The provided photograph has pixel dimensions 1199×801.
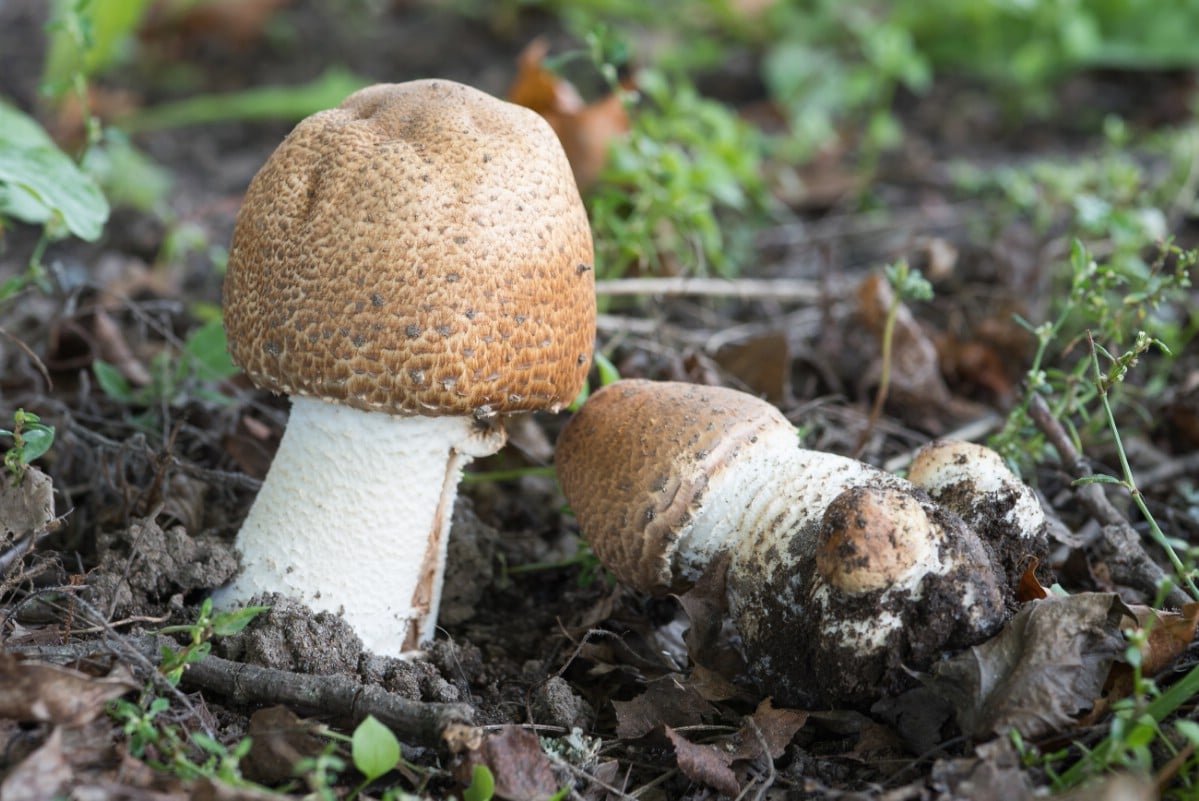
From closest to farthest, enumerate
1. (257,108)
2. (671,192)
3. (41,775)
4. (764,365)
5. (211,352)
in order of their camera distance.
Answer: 1. (41,775)
2. (211,352)
3. (764,365)
4. (671,192)
5. (257,108)

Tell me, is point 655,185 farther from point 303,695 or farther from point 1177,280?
point 303,695

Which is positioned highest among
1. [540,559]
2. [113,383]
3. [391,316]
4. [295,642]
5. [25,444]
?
[391,316]

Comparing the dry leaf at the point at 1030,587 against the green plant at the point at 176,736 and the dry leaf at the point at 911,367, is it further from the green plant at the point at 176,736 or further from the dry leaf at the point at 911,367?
the green plant at the point at 176,736

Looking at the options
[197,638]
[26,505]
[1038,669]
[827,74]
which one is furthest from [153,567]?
[827,74]

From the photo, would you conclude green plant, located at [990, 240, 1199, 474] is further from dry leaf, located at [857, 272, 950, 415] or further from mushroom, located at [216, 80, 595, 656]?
mushroom, located at [216, 80, 595, 656]

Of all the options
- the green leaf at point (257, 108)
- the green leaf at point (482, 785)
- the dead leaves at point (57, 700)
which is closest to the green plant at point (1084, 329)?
the green leaf at point (482, 785)

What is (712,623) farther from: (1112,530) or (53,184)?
(53,184)

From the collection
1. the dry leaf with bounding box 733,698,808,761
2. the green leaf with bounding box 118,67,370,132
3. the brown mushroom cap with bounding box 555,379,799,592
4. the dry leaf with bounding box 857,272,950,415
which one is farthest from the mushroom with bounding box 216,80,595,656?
the green leaf with bounding box 118,67,370,132
